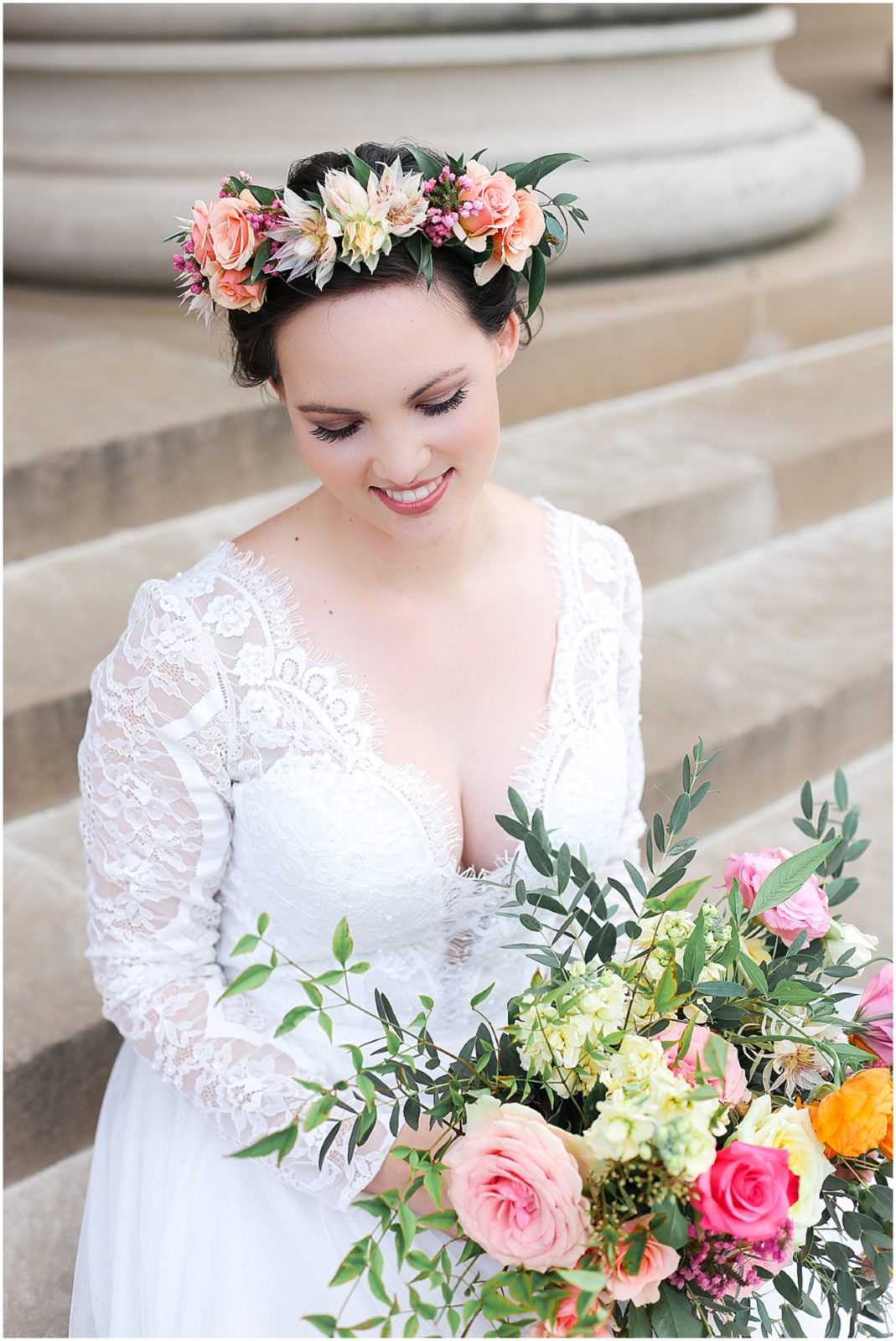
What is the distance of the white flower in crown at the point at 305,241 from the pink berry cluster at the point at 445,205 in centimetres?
12

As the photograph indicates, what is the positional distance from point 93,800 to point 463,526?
64 centimetres

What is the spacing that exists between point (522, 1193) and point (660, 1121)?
0.44ft

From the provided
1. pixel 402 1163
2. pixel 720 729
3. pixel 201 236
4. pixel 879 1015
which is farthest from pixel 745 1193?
pixel 720 729

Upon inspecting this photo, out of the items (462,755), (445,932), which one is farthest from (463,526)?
(445,932)

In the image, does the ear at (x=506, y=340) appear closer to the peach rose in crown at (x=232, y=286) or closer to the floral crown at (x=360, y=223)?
the floral crown at (x=360, y=223)

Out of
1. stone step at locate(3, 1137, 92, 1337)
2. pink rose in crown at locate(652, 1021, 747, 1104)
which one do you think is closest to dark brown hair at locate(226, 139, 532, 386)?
pink rose in crown at locate(652, 1021, 747, 1104)

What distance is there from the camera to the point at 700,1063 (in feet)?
4.07

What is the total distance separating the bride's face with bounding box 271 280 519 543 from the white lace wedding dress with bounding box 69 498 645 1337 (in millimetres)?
270

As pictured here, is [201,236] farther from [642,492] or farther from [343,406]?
[642,492]

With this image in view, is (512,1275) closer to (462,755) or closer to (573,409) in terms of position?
(462,755)

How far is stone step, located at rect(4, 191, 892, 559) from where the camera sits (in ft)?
11.0

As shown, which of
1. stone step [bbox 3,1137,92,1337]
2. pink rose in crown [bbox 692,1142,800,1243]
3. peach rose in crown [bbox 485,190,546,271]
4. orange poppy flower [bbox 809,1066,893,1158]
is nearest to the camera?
pink rose in crown [bbox 692,1142,800,1243]

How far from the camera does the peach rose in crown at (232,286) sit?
1.63 m

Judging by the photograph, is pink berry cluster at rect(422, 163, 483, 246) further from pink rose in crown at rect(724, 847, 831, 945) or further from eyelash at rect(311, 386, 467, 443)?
pink rose in crown at rect(724, 847, 831, 945)
